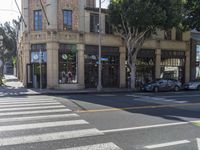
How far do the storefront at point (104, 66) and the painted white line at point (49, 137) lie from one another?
1990 cm

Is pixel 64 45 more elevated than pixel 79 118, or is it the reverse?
pixel 64 45

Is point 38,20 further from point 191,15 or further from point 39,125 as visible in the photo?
point 39,125

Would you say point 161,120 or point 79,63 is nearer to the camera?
point 161,120

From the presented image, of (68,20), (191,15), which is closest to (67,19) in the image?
(68,20)

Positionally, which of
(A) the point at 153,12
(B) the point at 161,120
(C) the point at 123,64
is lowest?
(B) the point at 161,120

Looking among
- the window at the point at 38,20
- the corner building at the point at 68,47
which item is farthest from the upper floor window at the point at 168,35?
the window at the point at 38,20

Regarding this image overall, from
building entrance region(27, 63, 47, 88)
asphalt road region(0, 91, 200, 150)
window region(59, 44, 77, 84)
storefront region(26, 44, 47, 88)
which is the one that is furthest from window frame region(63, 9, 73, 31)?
asphalt road region(0, 91, 200, 150)

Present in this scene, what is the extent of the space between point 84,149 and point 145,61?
25.8m

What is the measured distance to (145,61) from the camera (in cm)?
3078

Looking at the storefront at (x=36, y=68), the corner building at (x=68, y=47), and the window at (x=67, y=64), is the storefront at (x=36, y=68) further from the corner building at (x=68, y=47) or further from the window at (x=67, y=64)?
the window at (x=67, y=64)

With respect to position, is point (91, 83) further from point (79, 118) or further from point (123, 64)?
point (79, 118)

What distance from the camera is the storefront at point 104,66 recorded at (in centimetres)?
2727

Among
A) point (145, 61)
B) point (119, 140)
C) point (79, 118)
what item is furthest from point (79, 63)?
point (119, 140)

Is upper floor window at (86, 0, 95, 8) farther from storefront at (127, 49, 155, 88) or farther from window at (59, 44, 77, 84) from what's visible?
storefront at (127, 49, 155, 88)
